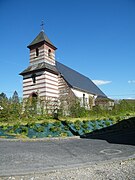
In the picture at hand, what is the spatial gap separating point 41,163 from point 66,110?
11.5 metres

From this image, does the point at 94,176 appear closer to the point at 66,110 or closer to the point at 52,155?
the point at 52,155

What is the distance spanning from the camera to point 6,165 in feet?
16.0

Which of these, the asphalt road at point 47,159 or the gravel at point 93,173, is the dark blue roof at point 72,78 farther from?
the gravel at point 93,173

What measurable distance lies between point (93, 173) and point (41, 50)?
77.4 feet

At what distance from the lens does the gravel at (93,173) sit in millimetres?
4070

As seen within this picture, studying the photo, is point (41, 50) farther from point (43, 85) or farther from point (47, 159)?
point (47, 159)

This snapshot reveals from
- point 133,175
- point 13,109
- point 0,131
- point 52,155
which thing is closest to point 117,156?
point 133,175

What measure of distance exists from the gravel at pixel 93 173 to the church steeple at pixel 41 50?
72.6 feet

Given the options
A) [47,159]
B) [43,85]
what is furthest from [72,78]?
[47,159]

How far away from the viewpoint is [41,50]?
1033 inches

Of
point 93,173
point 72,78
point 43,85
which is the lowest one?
point 93,173

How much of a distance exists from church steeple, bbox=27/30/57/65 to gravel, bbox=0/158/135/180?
871 inches

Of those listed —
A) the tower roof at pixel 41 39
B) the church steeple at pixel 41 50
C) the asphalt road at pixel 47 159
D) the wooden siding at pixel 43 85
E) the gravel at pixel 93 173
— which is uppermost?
the tower roof at pixel 41 39

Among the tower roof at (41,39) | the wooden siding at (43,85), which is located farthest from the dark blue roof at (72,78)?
the tower roof at (41,39)
